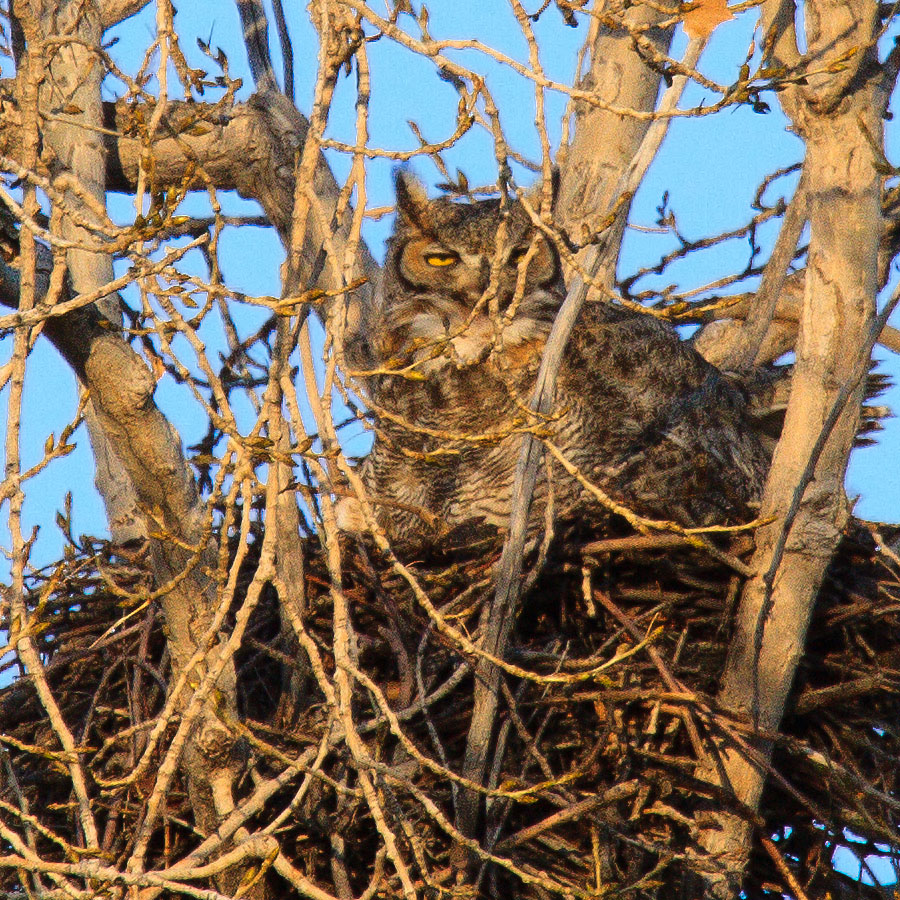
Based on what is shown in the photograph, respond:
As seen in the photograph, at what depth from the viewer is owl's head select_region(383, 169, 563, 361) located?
343 cm

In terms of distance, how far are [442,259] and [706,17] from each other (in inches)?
54.0

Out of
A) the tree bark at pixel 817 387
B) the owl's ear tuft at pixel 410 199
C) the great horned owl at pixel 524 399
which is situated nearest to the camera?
the tree bark at pixel 817 387

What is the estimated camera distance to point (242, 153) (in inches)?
149

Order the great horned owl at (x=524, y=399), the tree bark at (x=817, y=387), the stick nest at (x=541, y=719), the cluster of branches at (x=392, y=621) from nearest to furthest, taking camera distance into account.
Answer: the cluster of branches at (x=392, y=621) → the tree bark at (x=817, y=387) → the stick nest at (x=541, y=719) → the great horned owl at (x=524, y=399)

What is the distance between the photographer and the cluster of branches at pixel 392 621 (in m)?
2.02

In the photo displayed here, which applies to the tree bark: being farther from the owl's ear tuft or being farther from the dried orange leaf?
the owl's ear tuft

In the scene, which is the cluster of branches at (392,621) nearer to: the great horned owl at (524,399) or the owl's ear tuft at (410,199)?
the great horned owl at (524,399)

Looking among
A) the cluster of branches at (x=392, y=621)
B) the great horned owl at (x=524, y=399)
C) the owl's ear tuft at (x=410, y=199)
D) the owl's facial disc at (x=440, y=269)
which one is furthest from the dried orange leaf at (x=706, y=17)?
the owl's ear tuft at (x=410, y=199)

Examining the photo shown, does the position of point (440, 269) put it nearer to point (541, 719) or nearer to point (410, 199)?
point (410, 199)

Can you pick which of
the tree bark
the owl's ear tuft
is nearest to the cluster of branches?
the tree bark

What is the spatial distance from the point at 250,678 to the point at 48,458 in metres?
0.99

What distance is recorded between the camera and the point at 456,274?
11.4 ft

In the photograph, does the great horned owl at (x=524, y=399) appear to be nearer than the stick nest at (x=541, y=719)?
No

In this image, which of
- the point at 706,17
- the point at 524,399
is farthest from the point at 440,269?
the point at 706,17
